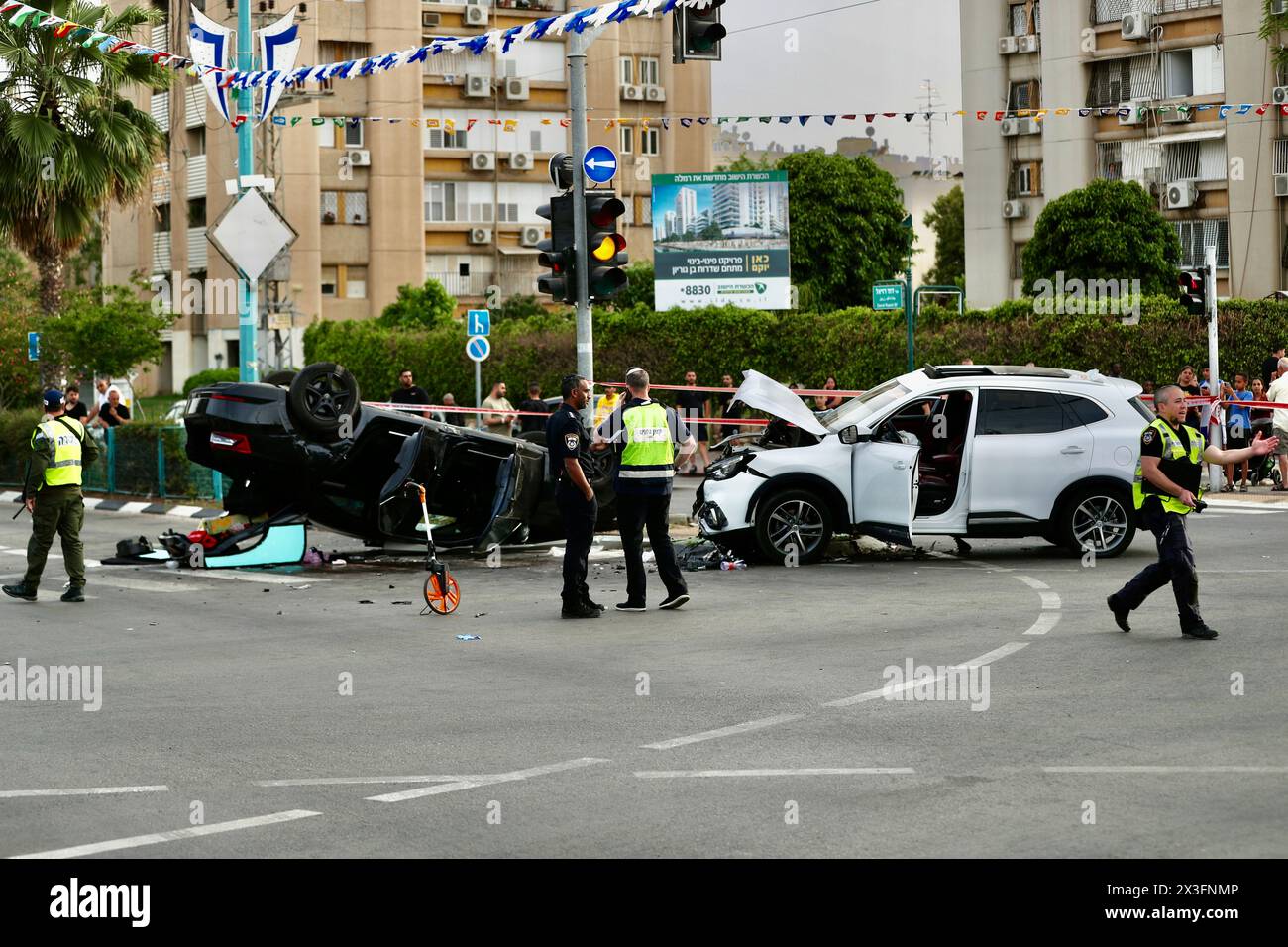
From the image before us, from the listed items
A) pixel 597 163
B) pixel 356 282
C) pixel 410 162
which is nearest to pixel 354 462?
pixel 597 163

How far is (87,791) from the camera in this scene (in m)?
7.41

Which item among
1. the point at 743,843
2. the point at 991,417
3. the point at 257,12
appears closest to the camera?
the point at 743,843

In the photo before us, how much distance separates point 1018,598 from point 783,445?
354 centimetres

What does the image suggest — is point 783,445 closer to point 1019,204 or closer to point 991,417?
point 991,417

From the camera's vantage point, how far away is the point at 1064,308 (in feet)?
107

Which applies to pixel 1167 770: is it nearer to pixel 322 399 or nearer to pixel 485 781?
pixel 485 781

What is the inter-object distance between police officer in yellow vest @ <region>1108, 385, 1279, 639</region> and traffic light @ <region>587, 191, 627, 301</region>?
7460 millimetres

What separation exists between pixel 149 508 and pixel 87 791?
1819 centimetres

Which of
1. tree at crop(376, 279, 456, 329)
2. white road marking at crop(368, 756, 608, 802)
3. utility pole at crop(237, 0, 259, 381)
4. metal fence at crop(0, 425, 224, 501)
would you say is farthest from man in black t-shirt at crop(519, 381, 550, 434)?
tree at crop(376, 279, 456, 329)

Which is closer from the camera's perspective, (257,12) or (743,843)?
(743,843)

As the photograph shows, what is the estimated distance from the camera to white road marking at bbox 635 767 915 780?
7.55m

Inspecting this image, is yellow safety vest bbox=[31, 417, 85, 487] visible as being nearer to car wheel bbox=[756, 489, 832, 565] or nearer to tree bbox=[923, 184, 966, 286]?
car wheel bbox=[756, 489, 832, 565]

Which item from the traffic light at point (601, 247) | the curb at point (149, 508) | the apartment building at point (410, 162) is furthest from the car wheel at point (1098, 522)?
the apartment building at point (410, 162)
